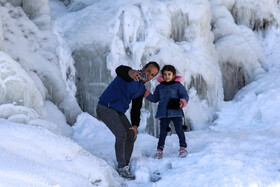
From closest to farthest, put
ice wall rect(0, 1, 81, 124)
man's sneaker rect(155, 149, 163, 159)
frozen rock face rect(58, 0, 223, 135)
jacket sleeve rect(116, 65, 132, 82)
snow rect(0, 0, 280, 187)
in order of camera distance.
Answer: snow rect(0, 0, 280, 187) < jacket sleeve rect(116, 65, 132, 82) < man's sneaker rect(155, 149, 163, 159) < ice wall rect(0, 1, 81, 124) < frozen rock face rect(58, 0, 223, 135)

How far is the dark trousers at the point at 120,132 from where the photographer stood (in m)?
3.95

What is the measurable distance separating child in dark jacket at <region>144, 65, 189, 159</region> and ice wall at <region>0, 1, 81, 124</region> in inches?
100

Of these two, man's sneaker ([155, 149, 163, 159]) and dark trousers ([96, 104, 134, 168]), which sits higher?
dark trousers ([96, 104, 134, 168])

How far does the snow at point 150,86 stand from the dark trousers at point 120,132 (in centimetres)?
21

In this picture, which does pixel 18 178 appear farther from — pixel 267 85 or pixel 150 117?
pixel 267 85

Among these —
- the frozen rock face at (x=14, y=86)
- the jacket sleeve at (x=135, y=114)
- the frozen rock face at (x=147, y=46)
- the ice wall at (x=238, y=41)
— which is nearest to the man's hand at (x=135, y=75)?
the jacket sleeve at (x=135, y=114)

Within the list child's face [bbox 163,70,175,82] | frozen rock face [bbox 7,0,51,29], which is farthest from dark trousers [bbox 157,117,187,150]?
frozen rock face [bbox 7,0,51,29]

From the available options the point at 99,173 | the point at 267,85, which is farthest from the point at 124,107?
the point at 267,85

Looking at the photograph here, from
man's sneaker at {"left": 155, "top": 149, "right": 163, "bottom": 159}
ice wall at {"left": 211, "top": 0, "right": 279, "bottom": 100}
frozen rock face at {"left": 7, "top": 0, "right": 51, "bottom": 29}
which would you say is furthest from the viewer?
ice wall at {"left": 211, "top": 0, "right": 279, "bottom": 100}

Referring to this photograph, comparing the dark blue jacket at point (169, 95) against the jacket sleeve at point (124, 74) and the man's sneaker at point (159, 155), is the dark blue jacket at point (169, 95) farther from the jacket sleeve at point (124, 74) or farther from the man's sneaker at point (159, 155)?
the jacket sleeve at point (124, 74)

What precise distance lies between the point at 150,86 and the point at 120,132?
3537 mm

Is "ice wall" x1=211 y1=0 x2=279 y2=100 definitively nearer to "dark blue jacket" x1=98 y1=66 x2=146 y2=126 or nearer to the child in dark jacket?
the child in dark jacket

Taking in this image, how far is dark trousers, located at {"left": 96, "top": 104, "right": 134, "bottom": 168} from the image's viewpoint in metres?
3.95

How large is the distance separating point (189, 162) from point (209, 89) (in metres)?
4.24
